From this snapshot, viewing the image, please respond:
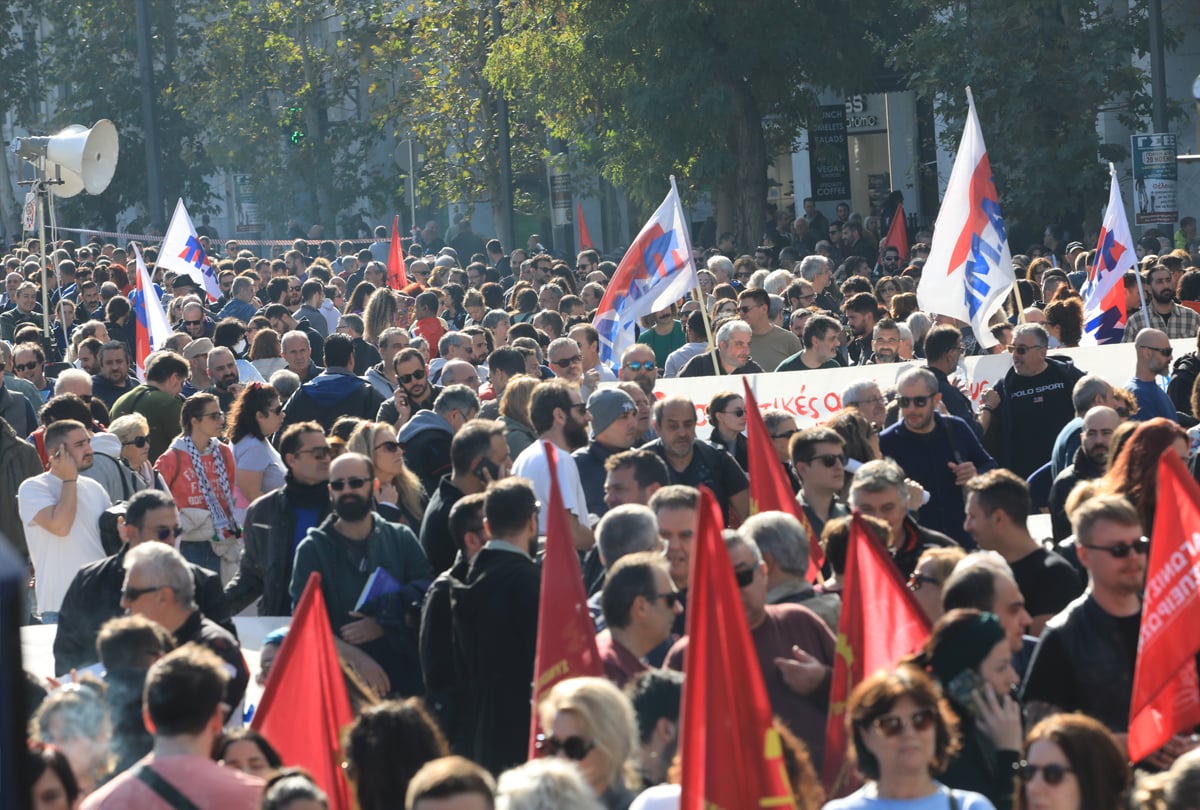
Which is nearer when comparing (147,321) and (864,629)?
(864,629)

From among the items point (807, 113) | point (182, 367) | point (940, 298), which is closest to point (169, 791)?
point (182, 367)

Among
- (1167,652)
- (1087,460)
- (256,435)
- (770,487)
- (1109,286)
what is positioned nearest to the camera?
(1167,652)

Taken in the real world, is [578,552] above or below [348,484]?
below

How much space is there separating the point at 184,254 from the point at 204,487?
10768 millimetres

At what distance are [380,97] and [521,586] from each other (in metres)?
44.7

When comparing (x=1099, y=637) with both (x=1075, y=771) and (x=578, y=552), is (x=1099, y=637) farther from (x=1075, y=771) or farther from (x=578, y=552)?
(x=578, y=552)

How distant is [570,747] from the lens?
454cm

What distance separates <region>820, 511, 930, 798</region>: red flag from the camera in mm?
5164

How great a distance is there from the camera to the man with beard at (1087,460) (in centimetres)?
794

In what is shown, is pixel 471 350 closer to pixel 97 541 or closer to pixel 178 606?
pixel 97 541

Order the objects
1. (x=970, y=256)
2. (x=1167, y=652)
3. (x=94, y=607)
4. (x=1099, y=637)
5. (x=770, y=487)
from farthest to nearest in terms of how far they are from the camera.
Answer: (x=970, y=256) → (x=770, y=487) → (x=94, y=607) → (x=1099, y=637) → (x=1167, y=652)

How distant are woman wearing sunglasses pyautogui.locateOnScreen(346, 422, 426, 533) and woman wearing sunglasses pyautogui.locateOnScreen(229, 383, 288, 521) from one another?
2.68 ft

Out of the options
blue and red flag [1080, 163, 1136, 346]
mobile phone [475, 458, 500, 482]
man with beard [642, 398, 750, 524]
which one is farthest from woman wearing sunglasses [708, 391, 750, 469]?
blue and red flag [1080, 163, 1136, 346]

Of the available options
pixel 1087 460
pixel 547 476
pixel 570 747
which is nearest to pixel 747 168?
pixel 1087 460
